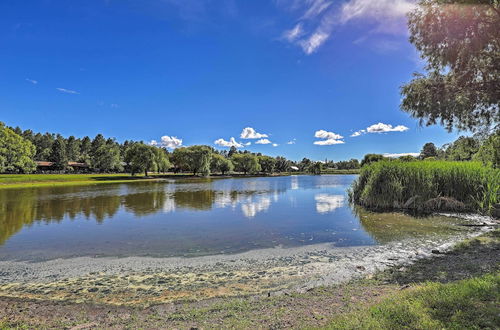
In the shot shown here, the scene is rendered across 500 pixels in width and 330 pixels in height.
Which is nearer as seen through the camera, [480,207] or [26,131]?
[480,207]

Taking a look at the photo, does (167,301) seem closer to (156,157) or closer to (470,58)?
(470,58)

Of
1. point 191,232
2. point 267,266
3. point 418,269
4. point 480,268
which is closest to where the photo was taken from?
point 480,268

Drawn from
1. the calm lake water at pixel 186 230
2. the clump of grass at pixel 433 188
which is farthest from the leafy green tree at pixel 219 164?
the clump of grass at pixel 433 188

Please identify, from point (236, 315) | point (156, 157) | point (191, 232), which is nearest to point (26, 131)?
point (156, 157)

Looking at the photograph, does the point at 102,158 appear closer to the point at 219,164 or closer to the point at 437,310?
the point at 219,164

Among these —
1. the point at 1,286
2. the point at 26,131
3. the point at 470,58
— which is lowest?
the point at 1,286

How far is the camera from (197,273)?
8.05 m

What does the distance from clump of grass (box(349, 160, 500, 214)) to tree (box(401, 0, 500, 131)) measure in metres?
7.02

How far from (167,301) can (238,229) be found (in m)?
8.23

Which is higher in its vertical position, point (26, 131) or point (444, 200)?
point (26, 131)

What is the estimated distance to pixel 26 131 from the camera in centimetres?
12306

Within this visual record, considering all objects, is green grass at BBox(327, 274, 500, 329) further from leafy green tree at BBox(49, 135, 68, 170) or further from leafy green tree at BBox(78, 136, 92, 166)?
leafy green tree at BBox(78, 136, 92, 166)

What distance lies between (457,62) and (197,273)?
13.2 m

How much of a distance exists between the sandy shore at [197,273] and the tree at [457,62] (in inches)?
234
